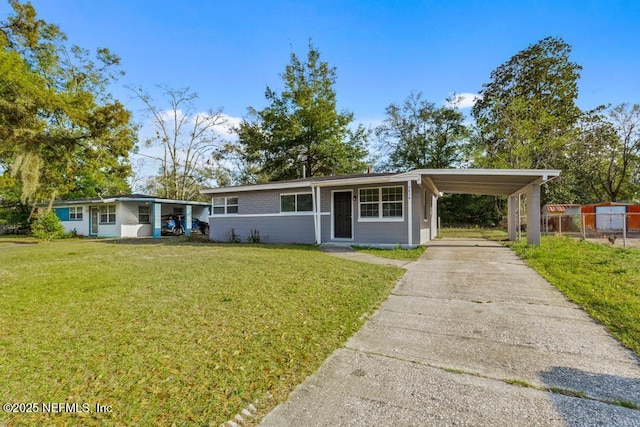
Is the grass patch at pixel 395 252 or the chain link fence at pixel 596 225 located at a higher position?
the chain link fence at pixel 596 225

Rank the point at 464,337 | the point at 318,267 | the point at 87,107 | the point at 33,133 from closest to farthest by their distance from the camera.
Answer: the point at 464,337, the point at 318,267, the point at 33,133, the point at 87,107

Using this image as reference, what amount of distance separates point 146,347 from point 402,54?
549 inches

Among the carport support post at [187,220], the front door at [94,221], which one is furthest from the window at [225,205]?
the front door at [94,221]

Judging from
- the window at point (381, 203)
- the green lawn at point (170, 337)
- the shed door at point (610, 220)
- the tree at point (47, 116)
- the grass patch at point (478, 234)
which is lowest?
the green lawn at point (170, 337)

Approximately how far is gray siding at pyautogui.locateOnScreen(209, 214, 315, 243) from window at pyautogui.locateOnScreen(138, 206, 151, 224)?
8749mm

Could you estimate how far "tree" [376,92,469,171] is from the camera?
2714 cm

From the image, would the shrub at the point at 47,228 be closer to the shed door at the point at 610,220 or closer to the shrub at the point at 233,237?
the shrub at the point at 233,237

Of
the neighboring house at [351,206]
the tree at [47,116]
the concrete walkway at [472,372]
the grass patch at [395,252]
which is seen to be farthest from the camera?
the tree at [47,116]

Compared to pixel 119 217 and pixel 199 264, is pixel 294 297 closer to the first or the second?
pixel 199 264

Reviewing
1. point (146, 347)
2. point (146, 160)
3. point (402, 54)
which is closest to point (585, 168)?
point (402, 54)

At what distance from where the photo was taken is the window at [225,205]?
46.5 feet

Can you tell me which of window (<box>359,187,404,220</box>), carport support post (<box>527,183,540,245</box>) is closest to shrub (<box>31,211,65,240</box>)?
window (<box>359,187,404,220</box>)

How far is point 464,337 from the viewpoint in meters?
3.18

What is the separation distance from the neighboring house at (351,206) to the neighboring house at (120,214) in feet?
23.5
